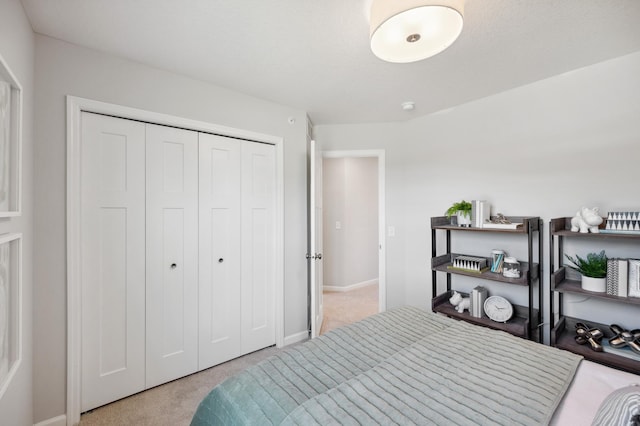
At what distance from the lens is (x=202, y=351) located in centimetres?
230

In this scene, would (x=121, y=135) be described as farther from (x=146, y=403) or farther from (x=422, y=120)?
(x=422, y=120)

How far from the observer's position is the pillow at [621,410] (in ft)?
2.43

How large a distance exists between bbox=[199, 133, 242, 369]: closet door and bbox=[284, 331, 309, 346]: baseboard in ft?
1.55

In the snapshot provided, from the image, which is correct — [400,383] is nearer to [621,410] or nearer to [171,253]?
[621,410]

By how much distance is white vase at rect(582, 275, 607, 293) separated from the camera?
5.83ft

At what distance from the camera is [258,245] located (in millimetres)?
2623

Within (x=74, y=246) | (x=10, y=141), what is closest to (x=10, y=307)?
(x=74, y=246)

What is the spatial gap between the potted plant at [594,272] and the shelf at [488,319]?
1.70 ft

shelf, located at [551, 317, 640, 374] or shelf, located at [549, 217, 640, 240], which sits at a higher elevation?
shelf, located at [549, 217, 640, 240]

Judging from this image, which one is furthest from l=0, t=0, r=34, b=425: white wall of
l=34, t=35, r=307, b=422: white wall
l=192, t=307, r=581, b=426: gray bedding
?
l=192, t=307, r=581, b=426: gray bedding

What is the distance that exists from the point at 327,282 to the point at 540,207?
3158 mm

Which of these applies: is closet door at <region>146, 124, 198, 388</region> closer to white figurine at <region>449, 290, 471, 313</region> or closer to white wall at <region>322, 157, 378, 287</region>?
white figurine at <region>449, 290, 471, 313</region>

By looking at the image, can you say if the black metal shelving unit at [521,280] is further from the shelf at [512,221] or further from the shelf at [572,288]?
the shelf at [572,288]

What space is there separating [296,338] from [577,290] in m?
2.34
